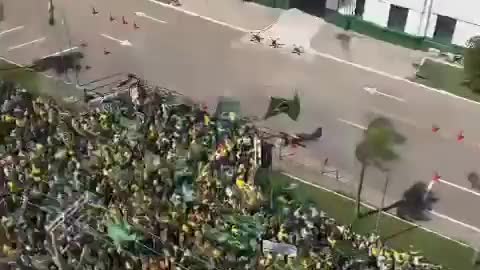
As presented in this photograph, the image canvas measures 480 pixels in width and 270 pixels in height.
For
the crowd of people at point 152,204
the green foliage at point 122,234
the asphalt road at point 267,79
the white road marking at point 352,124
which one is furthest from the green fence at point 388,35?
the green foliage at point 122,234

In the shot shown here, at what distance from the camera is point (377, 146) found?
11.3 metres

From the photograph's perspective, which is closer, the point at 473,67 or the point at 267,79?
the point at 473,67

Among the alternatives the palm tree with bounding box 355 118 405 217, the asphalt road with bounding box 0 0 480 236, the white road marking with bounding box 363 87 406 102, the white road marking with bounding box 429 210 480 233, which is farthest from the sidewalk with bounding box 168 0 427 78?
the white road marking with bounding box 429 210 480 233

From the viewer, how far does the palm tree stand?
10.7 metres

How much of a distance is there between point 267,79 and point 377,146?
2.40 metres

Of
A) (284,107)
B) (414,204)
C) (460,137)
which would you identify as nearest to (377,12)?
(284,107)

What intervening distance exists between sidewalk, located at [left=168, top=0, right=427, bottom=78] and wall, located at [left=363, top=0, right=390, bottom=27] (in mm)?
370

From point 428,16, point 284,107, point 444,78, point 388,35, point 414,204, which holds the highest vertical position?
point 428,16

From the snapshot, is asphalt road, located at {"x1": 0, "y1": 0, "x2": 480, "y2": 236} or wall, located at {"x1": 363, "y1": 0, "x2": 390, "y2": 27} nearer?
asphalt road, located at {"x1": 0, "y1": 0, "x2": 480, "y2": 236}

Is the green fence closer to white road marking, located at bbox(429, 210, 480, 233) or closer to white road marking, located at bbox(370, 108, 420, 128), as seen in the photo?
white road marking, located at bbox(370, 108, 420, 128)

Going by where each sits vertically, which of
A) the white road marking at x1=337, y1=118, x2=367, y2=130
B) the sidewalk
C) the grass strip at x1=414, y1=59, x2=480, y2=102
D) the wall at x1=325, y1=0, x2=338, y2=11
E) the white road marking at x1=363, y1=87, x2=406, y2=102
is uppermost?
the wall at x1=325, y1=0, x2=338, y2=11

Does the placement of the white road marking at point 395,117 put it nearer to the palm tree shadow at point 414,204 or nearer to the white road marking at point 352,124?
the white road marking at point 352,124

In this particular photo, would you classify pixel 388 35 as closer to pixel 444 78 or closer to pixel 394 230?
pixel 444 78

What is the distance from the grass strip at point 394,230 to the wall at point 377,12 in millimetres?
4553
